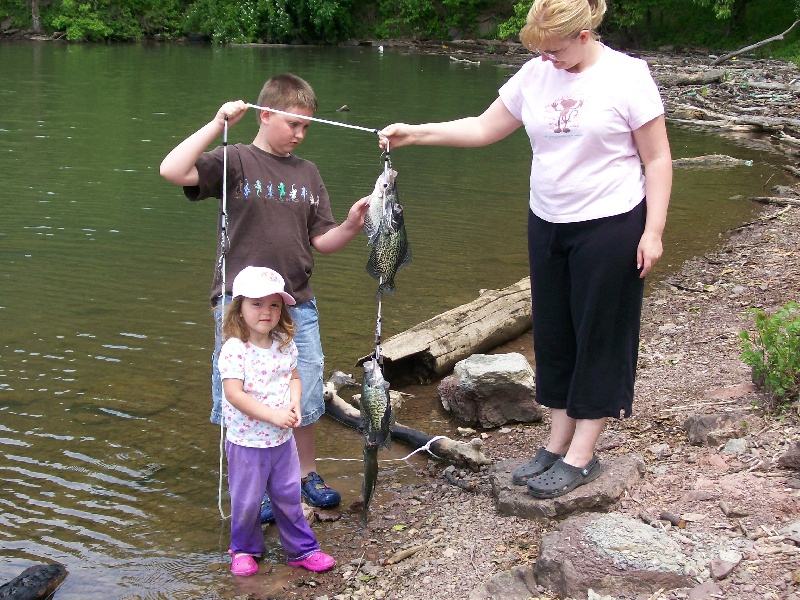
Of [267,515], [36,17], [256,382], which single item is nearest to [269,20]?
[36,17]

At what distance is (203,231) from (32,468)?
5745 millimetres

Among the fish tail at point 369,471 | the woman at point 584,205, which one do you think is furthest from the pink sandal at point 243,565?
the woman at point 584,205

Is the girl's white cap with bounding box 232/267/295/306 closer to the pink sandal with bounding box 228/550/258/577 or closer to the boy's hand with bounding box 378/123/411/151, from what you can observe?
the boy's hand with bounding box 378/123/411/151

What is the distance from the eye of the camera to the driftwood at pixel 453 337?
6953 mm

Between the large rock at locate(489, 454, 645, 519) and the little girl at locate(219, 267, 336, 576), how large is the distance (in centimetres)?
93

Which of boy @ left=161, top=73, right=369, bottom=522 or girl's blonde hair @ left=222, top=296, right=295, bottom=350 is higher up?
boy @ left=161, top=73, right=369, bottom=522

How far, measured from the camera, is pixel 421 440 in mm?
5785

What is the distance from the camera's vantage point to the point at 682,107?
23.3 m

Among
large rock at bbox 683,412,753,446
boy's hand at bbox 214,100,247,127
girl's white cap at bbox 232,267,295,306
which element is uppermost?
boy's hand at bbox 214,100,247,127

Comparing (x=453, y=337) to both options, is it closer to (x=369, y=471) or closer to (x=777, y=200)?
(x=369, y=471)

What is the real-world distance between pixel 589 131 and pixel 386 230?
1.04 meters

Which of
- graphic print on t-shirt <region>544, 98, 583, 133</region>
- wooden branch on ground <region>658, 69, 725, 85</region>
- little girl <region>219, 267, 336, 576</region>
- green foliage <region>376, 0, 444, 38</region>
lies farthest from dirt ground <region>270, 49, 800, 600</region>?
green foliage <region>376, 0, 444, 38</region>

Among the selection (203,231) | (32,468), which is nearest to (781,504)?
(32,468)

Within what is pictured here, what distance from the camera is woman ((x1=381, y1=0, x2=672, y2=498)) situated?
3.81 metres
